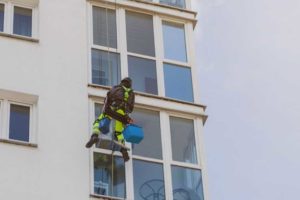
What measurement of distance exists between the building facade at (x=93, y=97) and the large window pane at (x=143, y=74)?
27mm

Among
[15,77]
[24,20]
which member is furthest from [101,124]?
[24,20]

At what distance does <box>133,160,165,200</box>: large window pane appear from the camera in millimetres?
19297

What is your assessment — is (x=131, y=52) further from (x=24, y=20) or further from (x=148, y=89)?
(x=24, y=20)

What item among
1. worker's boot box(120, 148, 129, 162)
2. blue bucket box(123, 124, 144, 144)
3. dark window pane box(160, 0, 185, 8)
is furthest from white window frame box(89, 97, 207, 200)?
dark window pane box(160, 0, 185, 8)

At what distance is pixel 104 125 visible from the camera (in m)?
19.0

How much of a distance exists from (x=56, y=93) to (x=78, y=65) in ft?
3.24

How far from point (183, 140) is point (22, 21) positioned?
14.6 ft

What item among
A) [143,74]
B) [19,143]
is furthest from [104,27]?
[19,143]

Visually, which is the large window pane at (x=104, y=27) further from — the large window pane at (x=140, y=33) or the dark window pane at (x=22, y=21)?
the dark window pane at (x=22, y=21)

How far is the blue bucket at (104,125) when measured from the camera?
19.0 meters

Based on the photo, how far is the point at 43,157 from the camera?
18.7 meters

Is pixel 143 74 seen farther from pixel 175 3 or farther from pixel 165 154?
pixel 175 3

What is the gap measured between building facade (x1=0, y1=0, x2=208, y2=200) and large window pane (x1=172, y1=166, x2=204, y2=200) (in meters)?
0.02

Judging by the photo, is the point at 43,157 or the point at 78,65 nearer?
the point at 43,157
